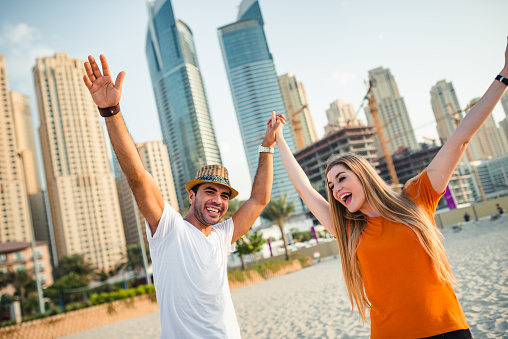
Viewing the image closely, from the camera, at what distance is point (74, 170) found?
102750 millimetres

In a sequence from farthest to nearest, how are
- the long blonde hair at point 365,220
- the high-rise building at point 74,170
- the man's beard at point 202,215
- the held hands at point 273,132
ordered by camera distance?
1. the high-rise building at point 74,170
2. the held hands at point 273,132
3. the man's beard at point 202,215
4. the long blonde hair at point 365,220

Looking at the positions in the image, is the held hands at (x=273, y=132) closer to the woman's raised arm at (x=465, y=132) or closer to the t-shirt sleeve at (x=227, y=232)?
the t-shirt sleeve at (x=227, y=232)

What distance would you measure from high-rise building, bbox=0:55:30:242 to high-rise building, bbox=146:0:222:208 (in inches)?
1805

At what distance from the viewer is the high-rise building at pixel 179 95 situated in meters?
116

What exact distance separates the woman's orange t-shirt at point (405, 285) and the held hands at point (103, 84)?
1728mm

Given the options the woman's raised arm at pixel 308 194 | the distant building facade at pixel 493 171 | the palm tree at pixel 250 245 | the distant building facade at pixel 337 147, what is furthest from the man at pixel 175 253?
the distant building facade at pixel 493 171

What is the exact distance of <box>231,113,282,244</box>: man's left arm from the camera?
2703 millimetres

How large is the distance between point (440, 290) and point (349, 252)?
0.53m

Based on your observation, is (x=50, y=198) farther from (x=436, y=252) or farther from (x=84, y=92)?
(x=436, y=252)

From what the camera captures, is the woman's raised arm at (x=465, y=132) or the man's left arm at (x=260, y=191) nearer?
the woman's raised arm at (x=465, y=132)

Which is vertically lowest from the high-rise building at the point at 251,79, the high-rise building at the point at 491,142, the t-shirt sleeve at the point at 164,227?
the t-shirt sleeve at the point at 164,227

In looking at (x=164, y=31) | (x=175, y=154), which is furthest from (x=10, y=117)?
(x=164, y=31)

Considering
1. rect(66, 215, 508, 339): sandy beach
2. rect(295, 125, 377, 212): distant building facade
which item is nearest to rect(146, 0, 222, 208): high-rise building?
rect(295, 125, 377, 212): distant building facade

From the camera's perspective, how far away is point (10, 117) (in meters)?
105
